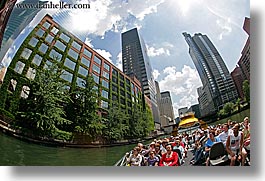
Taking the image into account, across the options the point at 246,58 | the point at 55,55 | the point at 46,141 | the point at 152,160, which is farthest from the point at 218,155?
the point at 55,55

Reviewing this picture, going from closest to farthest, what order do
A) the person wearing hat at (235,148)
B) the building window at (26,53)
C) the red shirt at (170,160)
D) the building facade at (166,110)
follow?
the person wearing hat at (235,148) < the red shirt at (170,160) < the building facade at (166,110) < the building window at (26,53)

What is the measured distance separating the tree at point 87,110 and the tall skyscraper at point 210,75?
100 cm

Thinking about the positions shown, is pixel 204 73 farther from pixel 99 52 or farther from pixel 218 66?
pixel 99 52

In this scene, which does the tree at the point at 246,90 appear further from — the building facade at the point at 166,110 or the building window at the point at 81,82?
the building window at the point at 81,82

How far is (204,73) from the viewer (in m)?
3.04

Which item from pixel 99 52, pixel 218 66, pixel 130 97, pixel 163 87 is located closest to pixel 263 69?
pixel 218 66

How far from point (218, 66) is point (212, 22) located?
1.37 ft

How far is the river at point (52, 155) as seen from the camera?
306 centimetres

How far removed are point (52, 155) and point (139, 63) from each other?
4.02 feet

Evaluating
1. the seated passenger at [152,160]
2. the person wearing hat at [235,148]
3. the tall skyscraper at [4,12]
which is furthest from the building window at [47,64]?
the person wearing hat at [235,148]

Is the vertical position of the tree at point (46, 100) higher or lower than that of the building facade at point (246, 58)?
lower

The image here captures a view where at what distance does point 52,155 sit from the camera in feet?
10.2

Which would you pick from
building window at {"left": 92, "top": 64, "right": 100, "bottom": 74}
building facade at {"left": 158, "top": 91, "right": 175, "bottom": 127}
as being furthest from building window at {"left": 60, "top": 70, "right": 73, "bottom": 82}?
building facade at {"left": 158, "top": 91, "right": 175, "bottom": 127}

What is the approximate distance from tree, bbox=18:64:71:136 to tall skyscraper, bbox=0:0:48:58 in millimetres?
445
